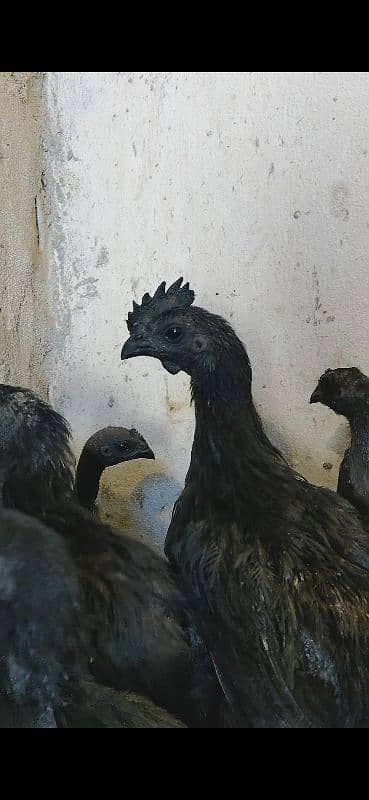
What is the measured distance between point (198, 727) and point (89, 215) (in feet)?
3.83

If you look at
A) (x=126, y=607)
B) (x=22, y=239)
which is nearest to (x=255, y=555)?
(x=126, y=607)

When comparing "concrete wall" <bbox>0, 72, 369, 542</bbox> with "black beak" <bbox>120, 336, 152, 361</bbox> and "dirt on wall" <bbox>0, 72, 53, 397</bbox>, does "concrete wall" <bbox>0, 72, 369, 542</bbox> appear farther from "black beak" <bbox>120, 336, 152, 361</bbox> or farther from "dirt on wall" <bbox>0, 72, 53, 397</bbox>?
"black beak" <bbox>120, 336, 152, 361</bbox>

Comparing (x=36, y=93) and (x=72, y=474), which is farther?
(x=36, y=93)

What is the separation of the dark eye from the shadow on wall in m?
0.53

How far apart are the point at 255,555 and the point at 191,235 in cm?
82

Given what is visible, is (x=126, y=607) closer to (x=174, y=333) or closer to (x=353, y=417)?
(x=174, y=333)

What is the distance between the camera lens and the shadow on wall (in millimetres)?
1589

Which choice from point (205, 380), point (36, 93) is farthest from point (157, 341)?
point (36, 93)

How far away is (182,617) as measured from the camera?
107 centimetres

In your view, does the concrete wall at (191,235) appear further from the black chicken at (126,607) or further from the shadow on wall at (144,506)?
the black chicken at (126,607)

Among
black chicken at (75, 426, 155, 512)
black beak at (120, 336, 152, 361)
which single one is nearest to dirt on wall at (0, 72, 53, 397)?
black chicken at (75, 426, 155, 512)

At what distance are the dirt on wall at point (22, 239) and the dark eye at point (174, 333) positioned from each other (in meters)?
0.53
